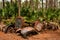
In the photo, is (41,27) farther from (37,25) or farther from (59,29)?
(59,29)

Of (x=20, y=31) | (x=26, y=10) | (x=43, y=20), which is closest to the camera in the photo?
(x=20, y=31)

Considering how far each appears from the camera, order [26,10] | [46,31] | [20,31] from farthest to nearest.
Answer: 1. [26,10]
2. [46,31]
3. [20,31]

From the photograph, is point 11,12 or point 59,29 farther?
point 11,12

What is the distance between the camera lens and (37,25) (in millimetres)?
6270

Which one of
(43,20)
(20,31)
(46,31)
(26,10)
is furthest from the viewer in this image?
(26,10)

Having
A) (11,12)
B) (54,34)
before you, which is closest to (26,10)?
(11,12)

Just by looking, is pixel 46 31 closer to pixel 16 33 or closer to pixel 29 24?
pixel 29 24

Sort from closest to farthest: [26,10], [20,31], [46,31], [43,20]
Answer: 1. [20,31]
2. [46,31]
3. [43,20]
4. [26,10]

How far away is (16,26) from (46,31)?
115 centimetres

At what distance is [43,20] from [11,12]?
62.8 inches

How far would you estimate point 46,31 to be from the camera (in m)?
6.25

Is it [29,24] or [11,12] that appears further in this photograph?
[11,12]

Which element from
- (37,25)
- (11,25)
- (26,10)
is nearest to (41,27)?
(37,25)

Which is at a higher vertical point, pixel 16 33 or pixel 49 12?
pixel 49 12
